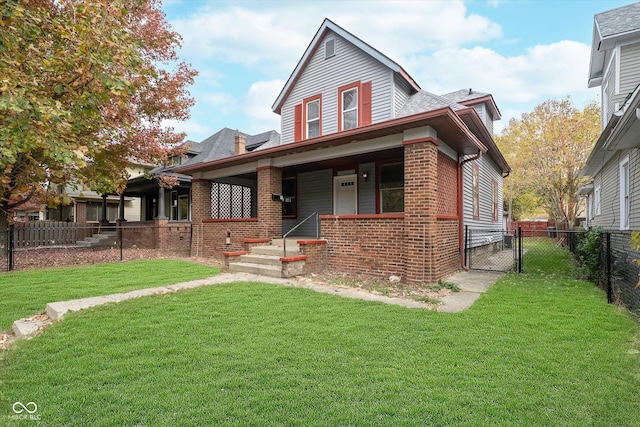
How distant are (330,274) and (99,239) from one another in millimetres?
13759

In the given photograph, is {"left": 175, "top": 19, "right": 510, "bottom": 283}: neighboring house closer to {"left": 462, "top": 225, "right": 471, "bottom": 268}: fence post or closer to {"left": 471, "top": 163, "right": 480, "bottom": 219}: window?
{"left": 471, "top": 163, "right": 480, "bottom": 219}: window

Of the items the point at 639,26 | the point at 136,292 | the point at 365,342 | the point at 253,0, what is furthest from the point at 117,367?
the point at 639,26

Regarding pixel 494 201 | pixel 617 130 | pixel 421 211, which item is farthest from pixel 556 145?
pixel 421 211

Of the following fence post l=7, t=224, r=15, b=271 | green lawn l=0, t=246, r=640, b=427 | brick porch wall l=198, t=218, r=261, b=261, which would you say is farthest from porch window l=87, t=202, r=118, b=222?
green lawn l=0, t=246, r=640, b=427

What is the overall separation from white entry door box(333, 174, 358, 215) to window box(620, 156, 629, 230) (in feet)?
22.7

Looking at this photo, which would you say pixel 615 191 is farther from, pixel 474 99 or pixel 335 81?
pixel 335 81

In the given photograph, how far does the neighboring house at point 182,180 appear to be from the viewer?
1562 cm

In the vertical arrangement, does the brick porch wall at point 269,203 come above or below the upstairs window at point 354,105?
below

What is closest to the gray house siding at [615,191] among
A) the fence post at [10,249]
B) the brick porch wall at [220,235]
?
the brick porch wall at [220,235]

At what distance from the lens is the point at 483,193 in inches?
491

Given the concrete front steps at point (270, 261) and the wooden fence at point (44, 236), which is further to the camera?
the wooden fence at point (44, 236)

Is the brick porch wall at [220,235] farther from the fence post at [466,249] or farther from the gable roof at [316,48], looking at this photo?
the fence post at [466,249]

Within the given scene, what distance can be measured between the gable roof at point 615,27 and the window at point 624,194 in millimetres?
3835

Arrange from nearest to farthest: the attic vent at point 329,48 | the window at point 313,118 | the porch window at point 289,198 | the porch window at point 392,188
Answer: the porch window at point 392,188 < the attic vent at point 329,48 < the window at point 313,118 < the porch window at point 289,198
